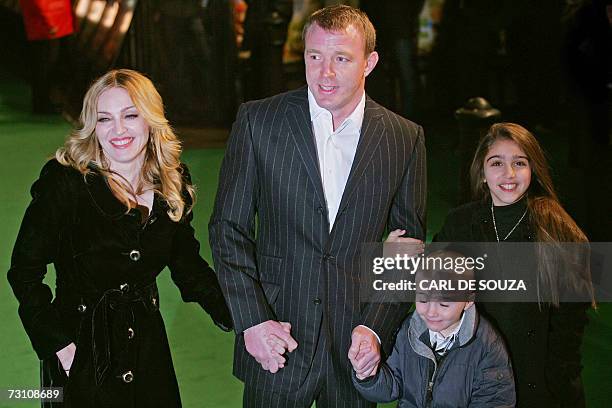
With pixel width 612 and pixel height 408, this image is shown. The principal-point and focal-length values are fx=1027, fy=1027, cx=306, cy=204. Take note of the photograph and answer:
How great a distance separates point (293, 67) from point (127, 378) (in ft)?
7.19

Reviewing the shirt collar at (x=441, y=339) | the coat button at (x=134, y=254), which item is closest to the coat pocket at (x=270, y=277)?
the coat button at (x=134, y=254)

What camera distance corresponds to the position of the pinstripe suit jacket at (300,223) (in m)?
2.53

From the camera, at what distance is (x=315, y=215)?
2559mm

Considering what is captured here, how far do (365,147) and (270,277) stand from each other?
41 centimetres

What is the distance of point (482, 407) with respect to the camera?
270 cm

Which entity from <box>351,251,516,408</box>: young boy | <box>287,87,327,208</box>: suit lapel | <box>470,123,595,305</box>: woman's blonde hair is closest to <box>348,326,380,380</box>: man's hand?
<box>351,251,516,408</box>: young boy

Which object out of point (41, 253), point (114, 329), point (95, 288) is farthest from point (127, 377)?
point (41, 253)

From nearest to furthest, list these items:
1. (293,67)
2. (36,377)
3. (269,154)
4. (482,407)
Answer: (269,154) < (482,407) < (36,377) < (293,67)

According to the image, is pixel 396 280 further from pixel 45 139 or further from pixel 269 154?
pixel 45 139

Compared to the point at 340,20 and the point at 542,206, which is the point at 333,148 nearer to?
the point at 340,20

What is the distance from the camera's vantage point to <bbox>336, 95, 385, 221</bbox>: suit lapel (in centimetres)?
257

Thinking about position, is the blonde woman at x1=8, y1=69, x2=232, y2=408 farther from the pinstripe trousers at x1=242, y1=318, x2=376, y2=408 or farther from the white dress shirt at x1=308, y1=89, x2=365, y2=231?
the white dress shirt at x1=308, y1=89, x2=365, y2=231

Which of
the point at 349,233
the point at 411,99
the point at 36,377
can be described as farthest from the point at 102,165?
the point at 411,99

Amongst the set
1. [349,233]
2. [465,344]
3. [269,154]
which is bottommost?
[465,344]
